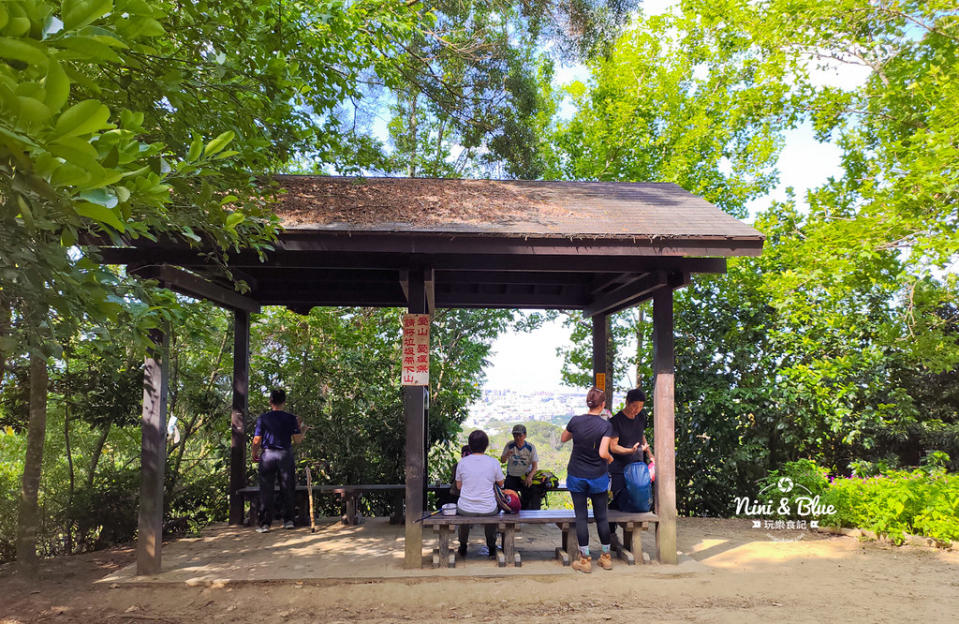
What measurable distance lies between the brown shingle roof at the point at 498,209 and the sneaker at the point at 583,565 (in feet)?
9.84

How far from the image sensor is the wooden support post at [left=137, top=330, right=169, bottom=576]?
5453 millimetres

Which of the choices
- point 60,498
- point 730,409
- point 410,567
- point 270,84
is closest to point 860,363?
point 730,409

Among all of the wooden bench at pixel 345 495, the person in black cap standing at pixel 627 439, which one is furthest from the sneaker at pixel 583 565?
the wooden bench at pixel 345 495

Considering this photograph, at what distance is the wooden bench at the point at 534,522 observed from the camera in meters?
5.66

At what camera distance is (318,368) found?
921 centimetres

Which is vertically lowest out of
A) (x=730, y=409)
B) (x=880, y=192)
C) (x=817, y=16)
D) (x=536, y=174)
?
(x=730, y=409)

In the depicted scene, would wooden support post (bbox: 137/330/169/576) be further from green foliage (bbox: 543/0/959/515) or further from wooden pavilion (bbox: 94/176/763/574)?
green foliage (bbox: 543/0/959/515)

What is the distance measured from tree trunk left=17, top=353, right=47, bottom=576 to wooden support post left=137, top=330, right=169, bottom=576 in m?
1.22

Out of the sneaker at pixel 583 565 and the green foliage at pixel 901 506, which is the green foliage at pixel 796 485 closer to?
the green foliage at pixel 901 506

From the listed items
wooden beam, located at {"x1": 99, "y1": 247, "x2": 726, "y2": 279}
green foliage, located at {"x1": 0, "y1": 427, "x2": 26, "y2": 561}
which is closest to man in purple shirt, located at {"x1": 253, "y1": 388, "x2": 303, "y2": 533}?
wooden beam, located at {"x1": 99, "y1": 247, "x2": 726, "y2": 279}

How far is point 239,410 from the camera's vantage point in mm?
7992

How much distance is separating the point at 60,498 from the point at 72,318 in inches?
252

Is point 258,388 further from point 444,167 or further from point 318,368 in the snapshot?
point 444,167

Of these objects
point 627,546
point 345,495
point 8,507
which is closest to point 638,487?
point 627,546
